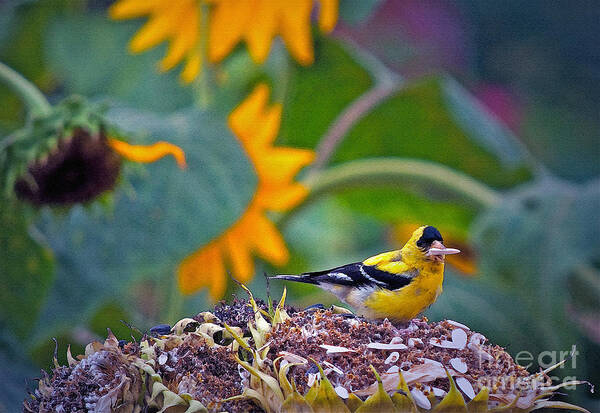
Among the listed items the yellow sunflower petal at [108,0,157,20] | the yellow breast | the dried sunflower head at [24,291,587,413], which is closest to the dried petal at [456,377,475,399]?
the dried sunflower head at [24,291,587,413]

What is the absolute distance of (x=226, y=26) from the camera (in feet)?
3.69

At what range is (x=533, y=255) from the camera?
41.9 inches

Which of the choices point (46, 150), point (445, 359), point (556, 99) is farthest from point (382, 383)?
point (556, 99)

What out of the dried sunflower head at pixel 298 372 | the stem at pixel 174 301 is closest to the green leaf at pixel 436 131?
the stem at pixel 174 301

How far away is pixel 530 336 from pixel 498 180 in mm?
235

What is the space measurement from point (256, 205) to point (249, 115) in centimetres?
14

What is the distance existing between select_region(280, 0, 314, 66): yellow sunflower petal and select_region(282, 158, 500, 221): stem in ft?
0.59

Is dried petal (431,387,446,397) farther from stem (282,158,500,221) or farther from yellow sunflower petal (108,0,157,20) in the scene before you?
yellow sunflower petal (108,0,157,20)

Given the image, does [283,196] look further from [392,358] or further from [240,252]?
[392,358]

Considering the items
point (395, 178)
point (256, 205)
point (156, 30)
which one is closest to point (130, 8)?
point (156, 30)

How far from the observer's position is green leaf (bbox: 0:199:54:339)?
1065mm

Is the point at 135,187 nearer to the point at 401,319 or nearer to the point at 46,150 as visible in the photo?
the point at 46,150

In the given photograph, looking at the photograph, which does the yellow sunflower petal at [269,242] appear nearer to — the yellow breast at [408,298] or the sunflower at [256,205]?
the sunflower at [256,205]

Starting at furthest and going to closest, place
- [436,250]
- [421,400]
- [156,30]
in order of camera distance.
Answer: [156,30] < [436,250] < [421,400]
